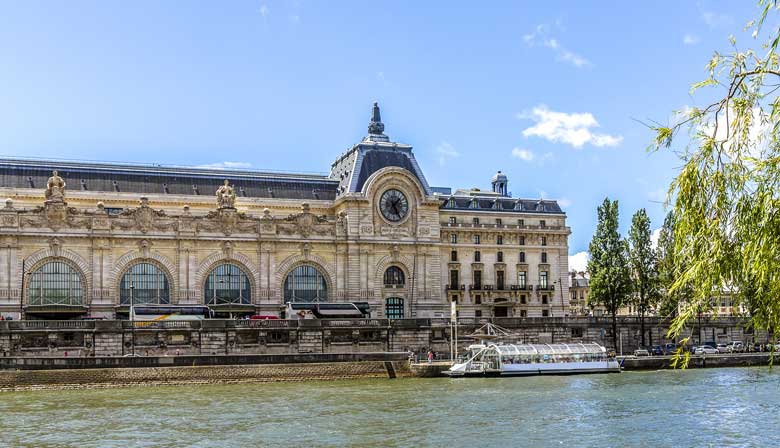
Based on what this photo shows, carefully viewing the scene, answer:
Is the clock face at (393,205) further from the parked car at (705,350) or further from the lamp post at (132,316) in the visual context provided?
the parked car at (705,350)

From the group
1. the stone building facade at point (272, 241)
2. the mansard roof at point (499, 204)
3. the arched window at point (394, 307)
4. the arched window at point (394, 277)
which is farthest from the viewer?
the mansard roof at point (499, 204)

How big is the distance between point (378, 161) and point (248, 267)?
1847 centimetres

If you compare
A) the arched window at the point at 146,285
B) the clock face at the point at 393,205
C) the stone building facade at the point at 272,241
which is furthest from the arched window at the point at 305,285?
the arched window at the point at 146,285

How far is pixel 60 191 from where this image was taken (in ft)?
276

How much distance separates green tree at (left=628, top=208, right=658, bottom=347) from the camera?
9094 centimetres

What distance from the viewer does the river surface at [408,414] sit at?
38219 millimetres

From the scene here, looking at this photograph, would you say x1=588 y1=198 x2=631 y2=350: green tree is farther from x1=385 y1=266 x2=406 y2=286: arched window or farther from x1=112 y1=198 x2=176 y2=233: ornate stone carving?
x1=112 y1=198 x2=176 y2=233: ornate stone carving

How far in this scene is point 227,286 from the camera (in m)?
88.4

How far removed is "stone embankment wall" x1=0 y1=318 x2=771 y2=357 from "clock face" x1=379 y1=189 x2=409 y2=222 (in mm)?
15326

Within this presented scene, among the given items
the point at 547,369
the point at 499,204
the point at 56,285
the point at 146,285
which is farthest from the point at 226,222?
the point at 547,369

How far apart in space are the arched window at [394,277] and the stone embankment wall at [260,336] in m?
11.8

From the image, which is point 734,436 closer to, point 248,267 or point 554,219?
point 248,267

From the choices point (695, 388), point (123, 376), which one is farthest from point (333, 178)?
point (695, 388)

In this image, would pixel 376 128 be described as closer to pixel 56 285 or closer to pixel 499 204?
pixel 499 204
